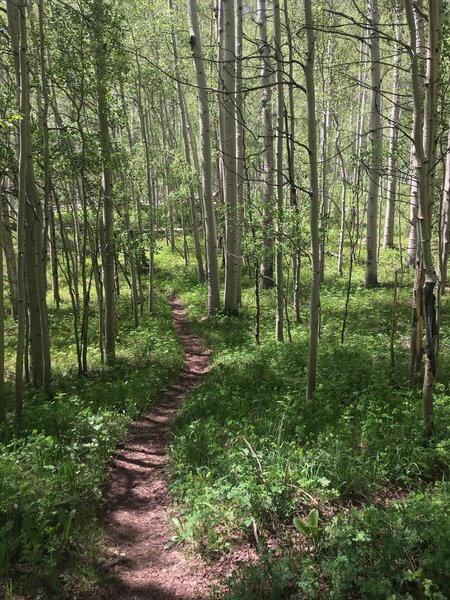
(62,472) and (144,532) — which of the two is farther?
(62,472)

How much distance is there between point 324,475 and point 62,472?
2.75m

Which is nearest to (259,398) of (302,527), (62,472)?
(62,472)

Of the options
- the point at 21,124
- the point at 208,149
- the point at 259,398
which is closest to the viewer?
the point at 21,124

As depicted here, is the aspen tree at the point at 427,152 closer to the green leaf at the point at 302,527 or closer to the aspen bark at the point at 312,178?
the aspen bark at the point at 312,178

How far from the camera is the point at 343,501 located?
3854mm

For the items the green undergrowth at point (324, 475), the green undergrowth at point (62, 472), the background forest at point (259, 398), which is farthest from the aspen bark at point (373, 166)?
the green undergrowth at point (62, 472)

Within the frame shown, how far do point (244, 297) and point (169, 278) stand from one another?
22.4 ft

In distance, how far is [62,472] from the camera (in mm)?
4566

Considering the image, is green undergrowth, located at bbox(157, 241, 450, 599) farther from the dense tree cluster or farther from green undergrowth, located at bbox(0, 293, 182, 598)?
green undergrowth, located at bbox(0, 293, 182, 598)

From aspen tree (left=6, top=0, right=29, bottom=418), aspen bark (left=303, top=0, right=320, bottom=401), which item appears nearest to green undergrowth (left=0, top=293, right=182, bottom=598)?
aspen tree (left=6, top=0, right=29, bottom=418)

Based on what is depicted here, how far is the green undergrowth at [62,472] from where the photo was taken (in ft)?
11.4

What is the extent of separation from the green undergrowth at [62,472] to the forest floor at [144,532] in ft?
0.61

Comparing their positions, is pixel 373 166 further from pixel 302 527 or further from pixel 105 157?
pixel 302 527

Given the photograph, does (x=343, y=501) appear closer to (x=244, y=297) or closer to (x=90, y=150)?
(x=90, y=150)
